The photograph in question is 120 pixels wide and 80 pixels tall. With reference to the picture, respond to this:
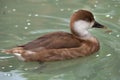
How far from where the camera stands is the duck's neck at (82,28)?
746 centimetres

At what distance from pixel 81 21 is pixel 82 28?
0.12 meters

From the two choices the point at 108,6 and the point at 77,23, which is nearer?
the point at 77,23

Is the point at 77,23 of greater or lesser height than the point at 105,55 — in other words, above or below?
above

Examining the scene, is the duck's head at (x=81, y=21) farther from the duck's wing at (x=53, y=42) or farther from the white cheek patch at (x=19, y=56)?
the white cheek patch at (x=19, y=56)

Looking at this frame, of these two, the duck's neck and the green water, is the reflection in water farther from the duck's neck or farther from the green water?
the duck's neck

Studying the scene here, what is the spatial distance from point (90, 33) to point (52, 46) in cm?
96

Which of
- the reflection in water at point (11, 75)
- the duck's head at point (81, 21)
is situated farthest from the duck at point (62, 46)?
the reflection in water at point (11, 75)

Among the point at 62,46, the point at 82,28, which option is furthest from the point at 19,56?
the point at 82,28

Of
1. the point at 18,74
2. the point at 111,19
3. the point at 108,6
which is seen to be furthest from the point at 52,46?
the point at 108,6

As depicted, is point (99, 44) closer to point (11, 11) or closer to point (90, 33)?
point (90, 33)

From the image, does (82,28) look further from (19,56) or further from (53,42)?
(19,56)

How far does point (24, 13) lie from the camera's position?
9.03 meters

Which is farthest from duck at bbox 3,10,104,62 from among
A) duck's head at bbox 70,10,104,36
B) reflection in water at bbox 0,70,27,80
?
reflection in water at bbox 0,70,27,80

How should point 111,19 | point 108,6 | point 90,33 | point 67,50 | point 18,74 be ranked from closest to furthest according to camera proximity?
point 18,74 < point 67,50 < point 90,33 < point 111,19 < point 108,6
